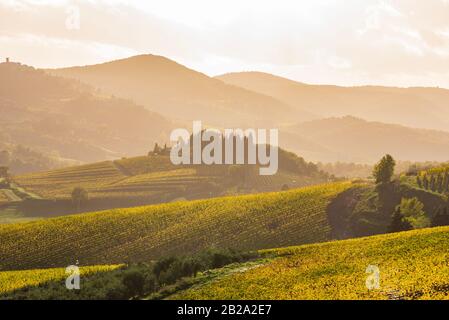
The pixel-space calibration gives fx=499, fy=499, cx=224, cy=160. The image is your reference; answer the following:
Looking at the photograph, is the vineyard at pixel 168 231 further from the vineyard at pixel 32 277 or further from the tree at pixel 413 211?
the tree at pixel 413 211

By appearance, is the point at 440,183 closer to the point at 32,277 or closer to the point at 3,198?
the point at 32,277

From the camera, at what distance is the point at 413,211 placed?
63.4 meters

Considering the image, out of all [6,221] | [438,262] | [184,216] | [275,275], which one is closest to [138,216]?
[184,216]

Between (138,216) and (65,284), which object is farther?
(138,216)

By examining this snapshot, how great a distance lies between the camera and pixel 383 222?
65.9 meters

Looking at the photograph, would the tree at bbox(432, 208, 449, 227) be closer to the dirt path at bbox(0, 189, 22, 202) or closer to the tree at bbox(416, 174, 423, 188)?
the tree at bbox(416, 174, 423, 188)

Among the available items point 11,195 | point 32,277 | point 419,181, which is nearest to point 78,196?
point 11,195

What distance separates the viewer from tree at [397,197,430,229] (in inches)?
2384

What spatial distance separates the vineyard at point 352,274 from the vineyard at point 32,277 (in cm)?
2055

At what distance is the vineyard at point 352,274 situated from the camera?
3017cm

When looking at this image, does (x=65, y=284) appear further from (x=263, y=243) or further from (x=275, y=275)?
(x=263, y=243)

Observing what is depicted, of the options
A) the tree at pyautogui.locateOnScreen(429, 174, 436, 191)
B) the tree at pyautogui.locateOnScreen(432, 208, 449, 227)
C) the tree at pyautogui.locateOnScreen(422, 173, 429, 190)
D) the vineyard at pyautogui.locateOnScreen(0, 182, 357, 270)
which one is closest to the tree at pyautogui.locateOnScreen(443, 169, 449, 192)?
the tree at pyautogui.locateOnScreen(429, 174, 436, 191)

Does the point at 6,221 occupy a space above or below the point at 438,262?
below
